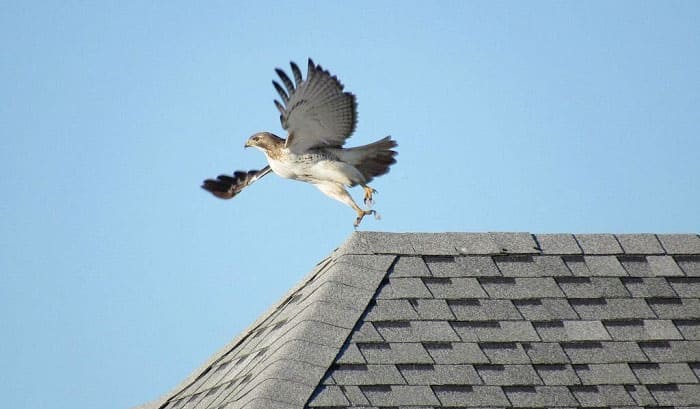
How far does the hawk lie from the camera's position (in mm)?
10477

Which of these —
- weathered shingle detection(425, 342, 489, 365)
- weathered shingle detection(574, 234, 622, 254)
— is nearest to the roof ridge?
weathered shingle detection(425, 342, 489, 365)

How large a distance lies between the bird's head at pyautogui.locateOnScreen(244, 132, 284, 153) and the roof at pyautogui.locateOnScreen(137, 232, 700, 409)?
2255 mm

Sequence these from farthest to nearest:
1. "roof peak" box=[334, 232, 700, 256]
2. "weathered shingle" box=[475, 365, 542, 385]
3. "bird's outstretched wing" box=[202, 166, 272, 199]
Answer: "bird's outstretched wing" box=[202, 166, 272, 199]
"roof peak" box=[334, 232, 700, 256]
"weathered shingle" box=[475, 365, 542, 385]

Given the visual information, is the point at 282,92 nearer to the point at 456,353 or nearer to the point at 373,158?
the point at 373,158

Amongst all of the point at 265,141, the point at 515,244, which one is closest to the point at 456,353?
the point at 515,244

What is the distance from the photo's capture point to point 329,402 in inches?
290

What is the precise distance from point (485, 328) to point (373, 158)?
119 inches

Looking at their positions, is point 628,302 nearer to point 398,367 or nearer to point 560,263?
point 560,263

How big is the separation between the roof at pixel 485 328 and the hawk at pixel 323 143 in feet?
5.98

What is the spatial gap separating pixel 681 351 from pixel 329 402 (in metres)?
2.25

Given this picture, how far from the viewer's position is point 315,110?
10562 millimetres

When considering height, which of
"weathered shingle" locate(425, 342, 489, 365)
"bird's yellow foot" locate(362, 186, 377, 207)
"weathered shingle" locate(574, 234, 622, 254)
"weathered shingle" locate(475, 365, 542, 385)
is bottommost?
"weathered shingle" locate(475, 365, 542, 385)

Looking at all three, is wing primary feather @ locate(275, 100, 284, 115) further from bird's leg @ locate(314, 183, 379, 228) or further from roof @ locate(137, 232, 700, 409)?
roof @ locate(137, 232, 700, 409)

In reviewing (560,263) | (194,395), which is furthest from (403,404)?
(194,395)
